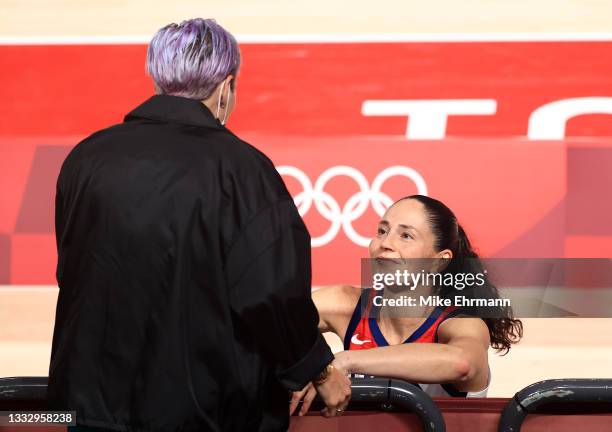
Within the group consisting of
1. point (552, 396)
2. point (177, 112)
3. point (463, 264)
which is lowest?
point (552, 396)

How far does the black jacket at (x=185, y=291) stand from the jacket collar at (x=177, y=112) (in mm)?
41

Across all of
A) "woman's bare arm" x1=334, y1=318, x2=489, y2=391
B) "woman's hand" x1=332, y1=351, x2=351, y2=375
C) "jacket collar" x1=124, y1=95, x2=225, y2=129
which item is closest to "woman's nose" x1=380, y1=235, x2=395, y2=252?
"woman's bare arm" x1=334, y1=318, x2=489, y2=391

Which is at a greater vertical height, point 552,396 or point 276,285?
point 276,285

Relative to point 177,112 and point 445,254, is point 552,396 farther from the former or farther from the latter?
point 177,112

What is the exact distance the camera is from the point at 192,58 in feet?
4.83

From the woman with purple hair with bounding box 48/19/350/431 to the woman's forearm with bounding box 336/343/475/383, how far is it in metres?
0.35

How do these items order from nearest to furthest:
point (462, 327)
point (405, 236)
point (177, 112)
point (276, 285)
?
point (276, 285), point (177, 112), point (462, 327), point (405, 236)

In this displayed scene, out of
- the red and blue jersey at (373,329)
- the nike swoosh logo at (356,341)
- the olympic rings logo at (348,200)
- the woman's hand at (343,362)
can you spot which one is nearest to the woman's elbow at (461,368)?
the red and blue jersey at (373,329)

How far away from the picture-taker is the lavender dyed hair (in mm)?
1473

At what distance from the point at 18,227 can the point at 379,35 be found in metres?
2.47

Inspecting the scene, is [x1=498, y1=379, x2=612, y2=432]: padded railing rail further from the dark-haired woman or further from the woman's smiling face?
the woman's smiling face

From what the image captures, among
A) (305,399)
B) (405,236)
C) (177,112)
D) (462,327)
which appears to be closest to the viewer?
(177,112)

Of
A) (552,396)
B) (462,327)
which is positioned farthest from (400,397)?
(462,327)

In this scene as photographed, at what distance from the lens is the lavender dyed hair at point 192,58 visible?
1473 mm
